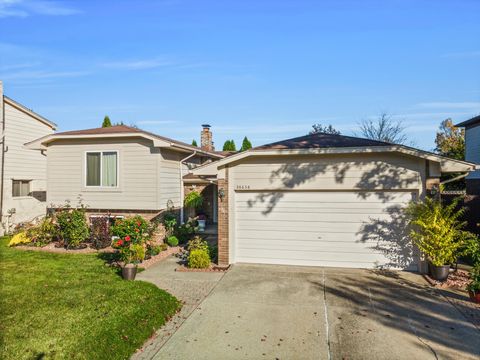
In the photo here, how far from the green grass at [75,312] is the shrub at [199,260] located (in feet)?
6.36

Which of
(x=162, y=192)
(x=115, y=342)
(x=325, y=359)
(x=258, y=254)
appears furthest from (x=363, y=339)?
(x=162, y=192)

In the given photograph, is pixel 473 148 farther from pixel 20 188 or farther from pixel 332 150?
pixel 20 188

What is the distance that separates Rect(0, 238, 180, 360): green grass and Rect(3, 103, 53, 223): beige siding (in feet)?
27.3

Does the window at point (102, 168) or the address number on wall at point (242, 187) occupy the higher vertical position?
the window at point (102, 168)

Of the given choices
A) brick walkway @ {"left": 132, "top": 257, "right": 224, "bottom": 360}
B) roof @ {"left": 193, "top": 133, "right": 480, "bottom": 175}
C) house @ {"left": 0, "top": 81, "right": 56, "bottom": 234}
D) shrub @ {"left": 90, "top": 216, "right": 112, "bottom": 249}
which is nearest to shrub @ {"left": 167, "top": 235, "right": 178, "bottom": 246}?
brick walkway @ {"left": 132, "top": 257, "right": 224, "bottom": 360}

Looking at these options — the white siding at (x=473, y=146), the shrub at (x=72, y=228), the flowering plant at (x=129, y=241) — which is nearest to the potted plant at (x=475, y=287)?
the flowering plant at (x=129, y=241)

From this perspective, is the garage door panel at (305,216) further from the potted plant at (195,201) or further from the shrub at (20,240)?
the shrub at (20,240)

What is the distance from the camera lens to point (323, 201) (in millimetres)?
9984

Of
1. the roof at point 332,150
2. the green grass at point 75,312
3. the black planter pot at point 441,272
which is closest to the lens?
the green grass at point 75,312

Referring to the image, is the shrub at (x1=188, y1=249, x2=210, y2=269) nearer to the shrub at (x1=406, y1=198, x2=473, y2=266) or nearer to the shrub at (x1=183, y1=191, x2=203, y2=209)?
the shrub at (x1=406, y1=198, x2=473, y2=266)

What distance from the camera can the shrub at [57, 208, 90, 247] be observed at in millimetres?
12789

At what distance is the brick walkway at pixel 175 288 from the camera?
5566 mm

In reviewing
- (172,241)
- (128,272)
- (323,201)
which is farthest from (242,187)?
(172,241)

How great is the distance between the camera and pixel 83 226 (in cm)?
1312
